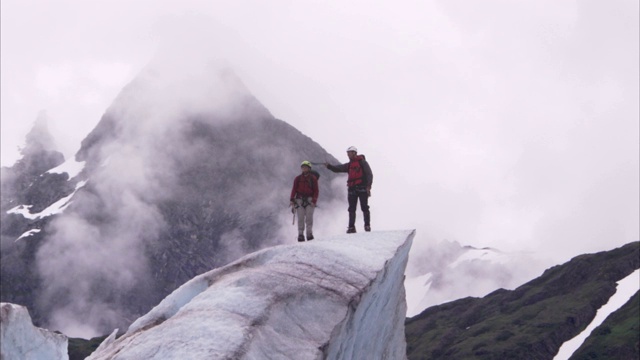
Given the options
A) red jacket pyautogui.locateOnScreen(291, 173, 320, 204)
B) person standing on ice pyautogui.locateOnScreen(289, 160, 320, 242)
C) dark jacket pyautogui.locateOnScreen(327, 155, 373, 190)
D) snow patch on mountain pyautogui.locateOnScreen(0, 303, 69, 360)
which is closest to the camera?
snow patch on mountain pyautogui.locateOnScreen(0, 303, 69, 360)

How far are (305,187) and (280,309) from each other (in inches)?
490

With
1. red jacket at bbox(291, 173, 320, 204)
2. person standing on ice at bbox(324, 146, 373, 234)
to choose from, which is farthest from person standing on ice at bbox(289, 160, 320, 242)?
person standing on ice at bbox(324, 146, 373, 234)

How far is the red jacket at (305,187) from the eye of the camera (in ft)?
95.5

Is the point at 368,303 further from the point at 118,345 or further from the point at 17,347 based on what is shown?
the point at 17,347

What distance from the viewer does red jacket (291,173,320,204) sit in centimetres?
2911

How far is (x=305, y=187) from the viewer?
29.3m

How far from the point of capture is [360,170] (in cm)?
3016

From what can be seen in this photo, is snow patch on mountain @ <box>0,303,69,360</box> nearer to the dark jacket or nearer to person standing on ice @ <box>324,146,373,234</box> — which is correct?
person standing on ice @ <box>324,146,373,234</box>

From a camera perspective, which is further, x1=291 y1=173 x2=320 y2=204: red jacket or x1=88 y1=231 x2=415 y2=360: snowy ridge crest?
x1=291 y1=173 x2=320 y2=204: red jacket

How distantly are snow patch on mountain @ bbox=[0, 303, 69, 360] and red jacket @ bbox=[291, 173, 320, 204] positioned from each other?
11.1m

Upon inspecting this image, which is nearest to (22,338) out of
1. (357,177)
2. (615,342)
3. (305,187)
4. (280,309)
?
(280,309)

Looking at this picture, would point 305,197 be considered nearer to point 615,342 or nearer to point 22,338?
point 22,338

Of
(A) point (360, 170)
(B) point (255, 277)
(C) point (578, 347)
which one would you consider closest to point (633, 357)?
(C) point (578, 347)

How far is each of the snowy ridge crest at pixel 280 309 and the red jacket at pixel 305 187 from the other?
5.43 metres
